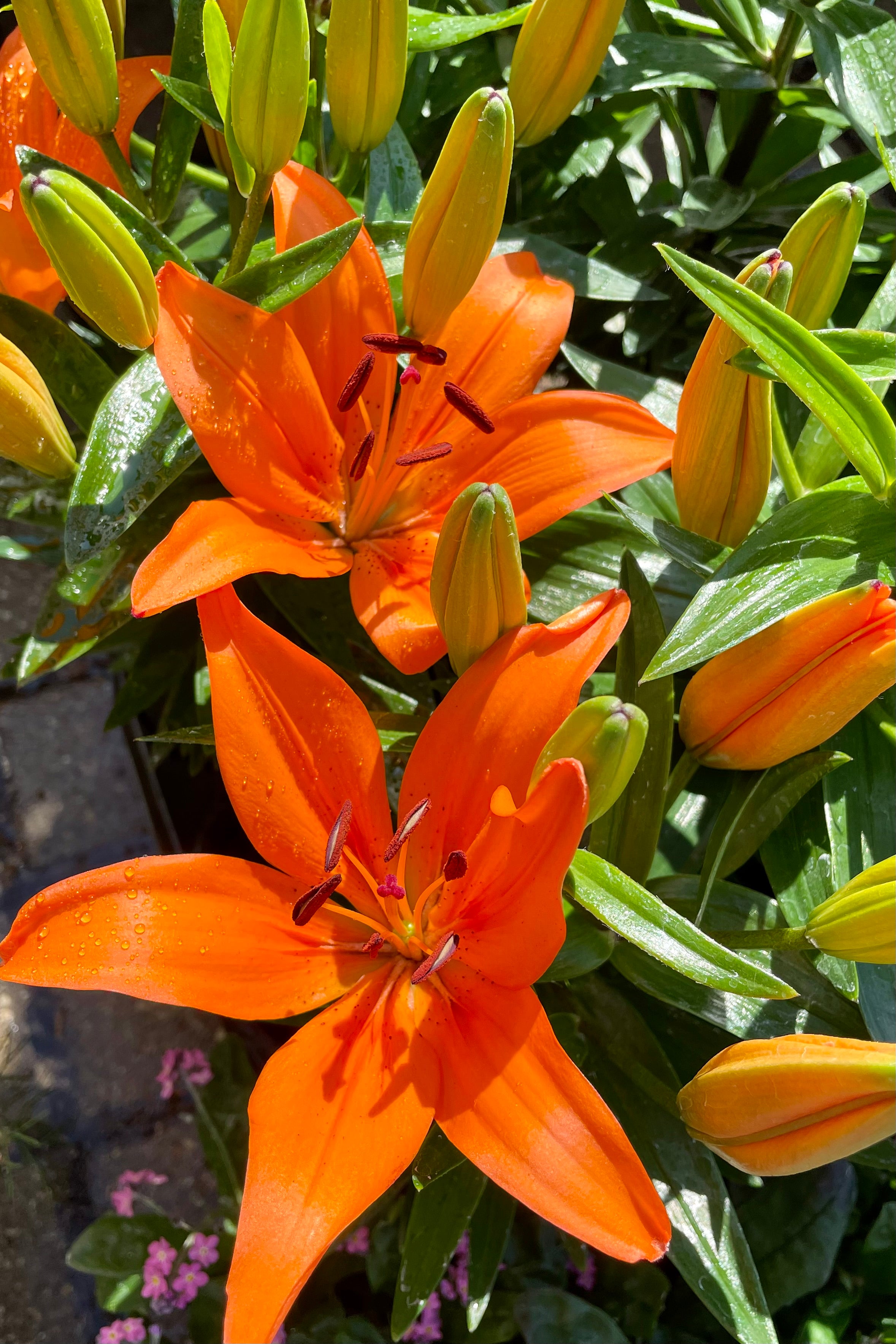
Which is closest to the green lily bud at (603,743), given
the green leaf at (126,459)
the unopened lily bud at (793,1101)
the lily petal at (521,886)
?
the lily petal at (521,886)

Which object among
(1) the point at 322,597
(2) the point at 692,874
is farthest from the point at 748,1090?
(1) the point at 322,597

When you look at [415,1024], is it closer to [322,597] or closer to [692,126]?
[322,597]

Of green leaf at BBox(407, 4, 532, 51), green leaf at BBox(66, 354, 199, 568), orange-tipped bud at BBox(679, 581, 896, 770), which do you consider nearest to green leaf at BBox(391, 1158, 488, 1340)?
orange-tipped bud at BBox(679, 581, 896, 770)

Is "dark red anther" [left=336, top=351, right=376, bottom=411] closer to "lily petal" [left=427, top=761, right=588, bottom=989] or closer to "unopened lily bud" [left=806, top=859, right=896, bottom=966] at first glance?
"lily petal" [left=427, top=761, right=588, bottom=989]

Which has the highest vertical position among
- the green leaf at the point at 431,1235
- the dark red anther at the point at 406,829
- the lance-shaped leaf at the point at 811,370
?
the lance-shaped leaf at the point at 811,370

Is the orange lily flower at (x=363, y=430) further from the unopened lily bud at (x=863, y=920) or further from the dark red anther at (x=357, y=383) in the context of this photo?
the unopened lily bud at (x=863, y=920)

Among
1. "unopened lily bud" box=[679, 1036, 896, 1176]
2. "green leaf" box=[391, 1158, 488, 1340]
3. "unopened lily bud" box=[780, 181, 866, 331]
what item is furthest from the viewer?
"green leaf" box=[391, 1158, 488, 1340]

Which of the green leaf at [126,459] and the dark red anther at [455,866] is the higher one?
the green leaf at [126,459]
